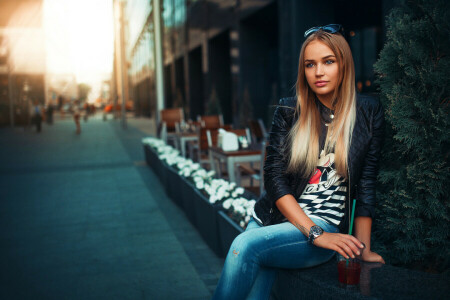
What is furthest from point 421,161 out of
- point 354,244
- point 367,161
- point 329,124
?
point 354,244

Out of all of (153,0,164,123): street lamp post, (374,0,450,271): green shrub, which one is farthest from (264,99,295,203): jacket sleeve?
(153,0,164,123): street lamp post

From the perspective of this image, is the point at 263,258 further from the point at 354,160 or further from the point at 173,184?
the point at 173,184

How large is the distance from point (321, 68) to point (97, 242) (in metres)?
3.61

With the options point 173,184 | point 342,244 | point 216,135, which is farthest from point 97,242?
point 342,244

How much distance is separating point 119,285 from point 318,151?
226cm

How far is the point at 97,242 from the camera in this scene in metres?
4.95

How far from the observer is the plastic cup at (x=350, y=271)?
1.91 meters

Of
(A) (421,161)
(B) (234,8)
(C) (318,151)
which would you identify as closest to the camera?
(C) (318,151)

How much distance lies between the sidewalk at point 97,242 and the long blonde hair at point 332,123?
5.73ft

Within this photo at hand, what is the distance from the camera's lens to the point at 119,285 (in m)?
3.68

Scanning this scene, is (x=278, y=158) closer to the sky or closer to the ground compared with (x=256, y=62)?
closer to the ground

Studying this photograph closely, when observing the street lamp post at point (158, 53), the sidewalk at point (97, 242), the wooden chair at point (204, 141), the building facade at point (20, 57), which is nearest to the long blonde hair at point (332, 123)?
the sidewalk at point (97, 242)

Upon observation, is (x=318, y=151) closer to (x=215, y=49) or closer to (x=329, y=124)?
(x=329, y=124)

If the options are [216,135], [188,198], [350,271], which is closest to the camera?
[350,271]
